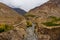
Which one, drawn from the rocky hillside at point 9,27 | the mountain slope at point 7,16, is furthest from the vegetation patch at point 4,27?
the mountain slope at point 7,16

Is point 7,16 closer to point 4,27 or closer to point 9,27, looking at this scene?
point 9,27

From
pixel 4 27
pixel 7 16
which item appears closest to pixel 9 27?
pixel 4 27

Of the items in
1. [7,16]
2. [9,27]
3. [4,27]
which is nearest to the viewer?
[4,27]

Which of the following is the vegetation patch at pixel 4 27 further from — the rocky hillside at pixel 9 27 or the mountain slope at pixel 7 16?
the mountain slope at pixel 7 16

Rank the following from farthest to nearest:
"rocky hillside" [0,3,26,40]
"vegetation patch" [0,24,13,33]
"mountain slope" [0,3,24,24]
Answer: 1. "mountain slope" [0,3,24,24]
2. "vegetation patch" [0,24,13,33]
3. "rocky hillside" [0,3,26,40]

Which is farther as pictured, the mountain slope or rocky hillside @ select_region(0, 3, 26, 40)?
the mountain slope

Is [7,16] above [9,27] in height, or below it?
above

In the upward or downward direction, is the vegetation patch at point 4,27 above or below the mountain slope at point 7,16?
below

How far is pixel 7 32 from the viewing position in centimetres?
2516

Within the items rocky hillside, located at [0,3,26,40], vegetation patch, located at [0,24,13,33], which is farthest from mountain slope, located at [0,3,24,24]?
vegetation patch, located at [0,24,13,33]

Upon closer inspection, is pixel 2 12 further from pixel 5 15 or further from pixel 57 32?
pixel 57 32

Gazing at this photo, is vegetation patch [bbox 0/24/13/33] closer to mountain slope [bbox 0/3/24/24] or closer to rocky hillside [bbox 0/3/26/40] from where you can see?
rocky hillside [bbox 0/3/26/40]

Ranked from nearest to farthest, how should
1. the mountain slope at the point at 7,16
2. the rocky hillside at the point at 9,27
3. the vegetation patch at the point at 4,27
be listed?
1. the rocky hillside at the point at 9,27
2. the vegetation patch at the point at 4,27
3. the mountain slope at the point at 7,16

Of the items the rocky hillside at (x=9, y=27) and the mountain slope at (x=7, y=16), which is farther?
the mountain slope at (x=7, y=16)
